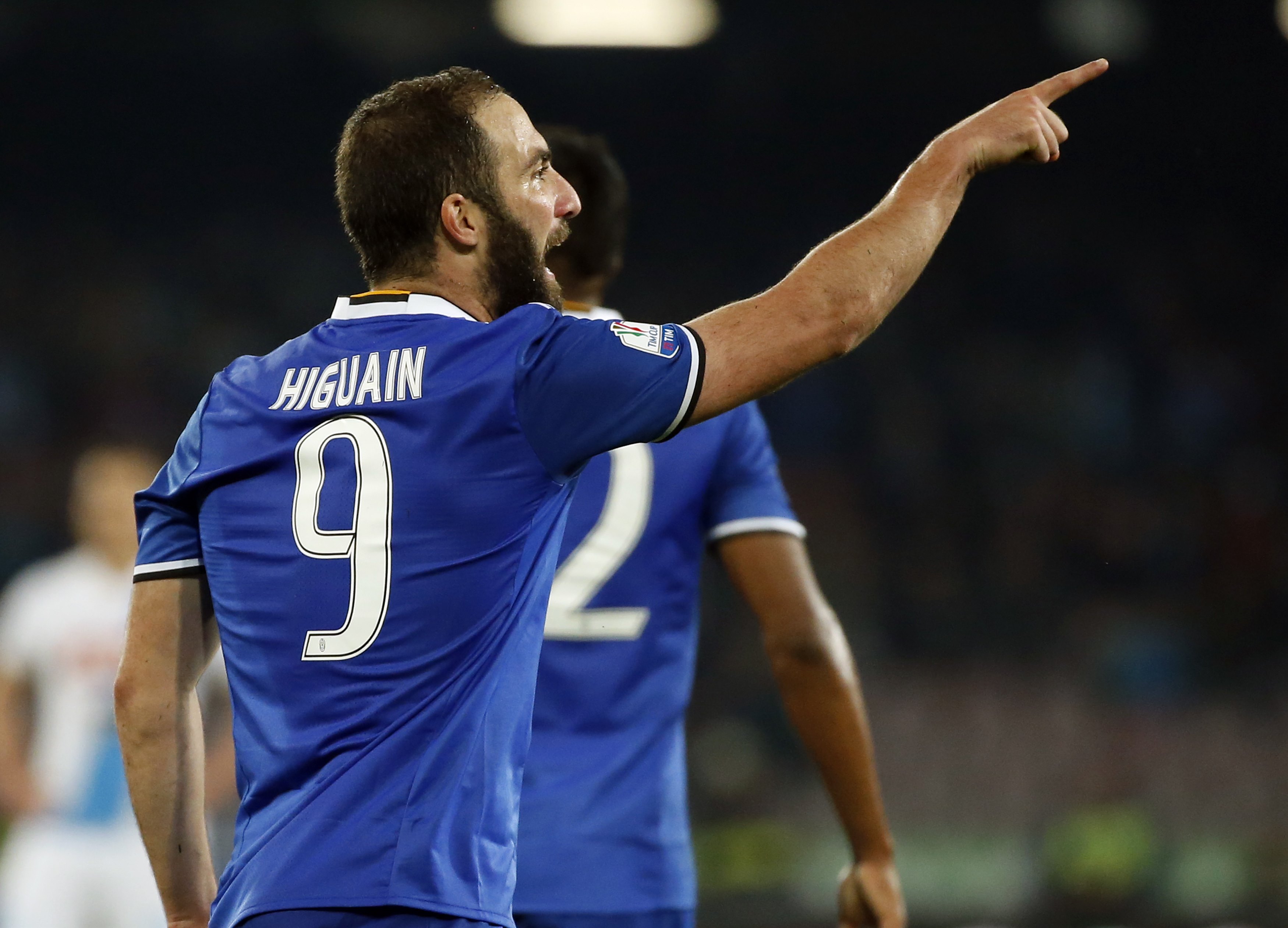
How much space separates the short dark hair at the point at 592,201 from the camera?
9.08 feet

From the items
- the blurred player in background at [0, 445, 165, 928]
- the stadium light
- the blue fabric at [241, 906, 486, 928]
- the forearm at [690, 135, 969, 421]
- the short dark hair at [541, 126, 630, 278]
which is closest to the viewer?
the blue fabric at [241, 906, 486, 928]

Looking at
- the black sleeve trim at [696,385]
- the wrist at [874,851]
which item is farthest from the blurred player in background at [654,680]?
the black sleeve trim at [696,385]

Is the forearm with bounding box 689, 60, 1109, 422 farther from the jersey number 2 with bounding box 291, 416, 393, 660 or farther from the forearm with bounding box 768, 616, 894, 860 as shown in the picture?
the forearm with bounding box 768, 616, 894, 860

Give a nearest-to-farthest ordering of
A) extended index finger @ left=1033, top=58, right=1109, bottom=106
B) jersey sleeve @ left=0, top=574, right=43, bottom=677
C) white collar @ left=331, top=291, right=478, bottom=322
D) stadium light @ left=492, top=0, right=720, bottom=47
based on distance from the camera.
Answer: white collar @ left=331, top=291, right=478, bottom=322
extended index finger @ left=1033, top=58, right=1109, bottom=106
jersey sleeve @ left=0, top=574, right=43, bottom=677
stadium light @ left=492, top=0, right=720, bottom=47

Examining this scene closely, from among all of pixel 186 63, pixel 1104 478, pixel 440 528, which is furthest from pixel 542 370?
pixel 186 63

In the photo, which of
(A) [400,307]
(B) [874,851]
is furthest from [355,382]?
(B) [874,851]

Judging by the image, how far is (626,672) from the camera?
101 inches

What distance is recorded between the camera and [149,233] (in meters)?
11.9

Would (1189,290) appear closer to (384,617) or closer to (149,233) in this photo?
(149,233)

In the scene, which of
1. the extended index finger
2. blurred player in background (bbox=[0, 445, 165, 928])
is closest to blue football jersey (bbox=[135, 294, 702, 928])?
the extended index finger

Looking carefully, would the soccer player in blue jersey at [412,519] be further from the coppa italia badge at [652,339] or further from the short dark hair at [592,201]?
the short dark hair at [592,201]

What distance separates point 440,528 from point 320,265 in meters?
10.3

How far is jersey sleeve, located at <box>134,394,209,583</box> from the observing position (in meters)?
1.89

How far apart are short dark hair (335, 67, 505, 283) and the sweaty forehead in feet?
0.03
